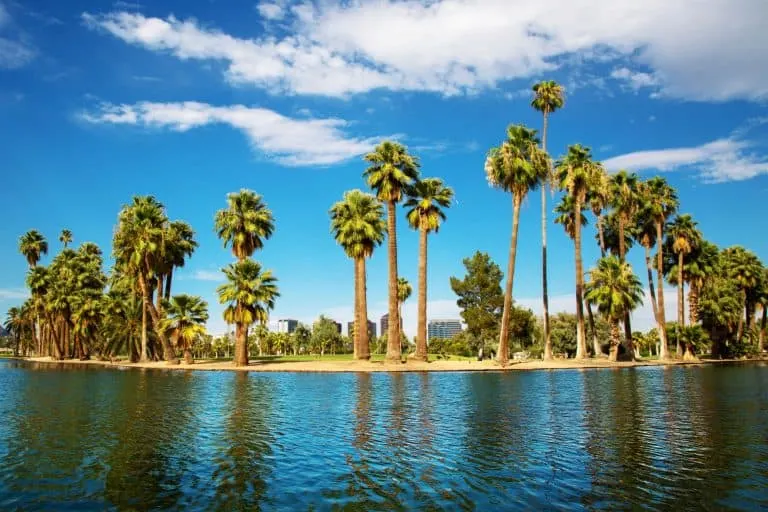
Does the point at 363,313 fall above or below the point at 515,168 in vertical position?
below

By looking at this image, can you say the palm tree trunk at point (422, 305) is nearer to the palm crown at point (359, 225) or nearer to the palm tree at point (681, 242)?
the palm crown at point (359, 225)

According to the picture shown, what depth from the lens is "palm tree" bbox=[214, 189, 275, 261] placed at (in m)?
62.0

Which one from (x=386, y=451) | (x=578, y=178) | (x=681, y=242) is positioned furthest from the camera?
(x=681, y=242)

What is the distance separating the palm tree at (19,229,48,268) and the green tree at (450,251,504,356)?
3153 inches

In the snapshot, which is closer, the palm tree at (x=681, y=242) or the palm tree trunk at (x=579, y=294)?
the palm tree trunk at (x=579, y=294)

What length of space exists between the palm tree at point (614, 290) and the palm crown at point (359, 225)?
24937 millimetres

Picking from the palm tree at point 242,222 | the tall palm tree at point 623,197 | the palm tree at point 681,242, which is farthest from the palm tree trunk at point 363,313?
the palm tree at point 681,242

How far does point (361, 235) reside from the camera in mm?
61875

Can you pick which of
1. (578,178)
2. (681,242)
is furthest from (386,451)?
(681,242)

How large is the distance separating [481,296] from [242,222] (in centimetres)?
5333

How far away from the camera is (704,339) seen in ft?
253

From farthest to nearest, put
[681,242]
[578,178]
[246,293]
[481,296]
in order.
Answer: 1. [481,296]
2. [681,242]
3. [578,178]
4. [246,293]

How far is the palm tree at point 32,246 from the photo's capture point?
109 m

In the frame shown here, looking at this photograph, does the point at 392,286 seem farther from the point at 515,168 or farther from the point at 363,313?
the point at 515,168
